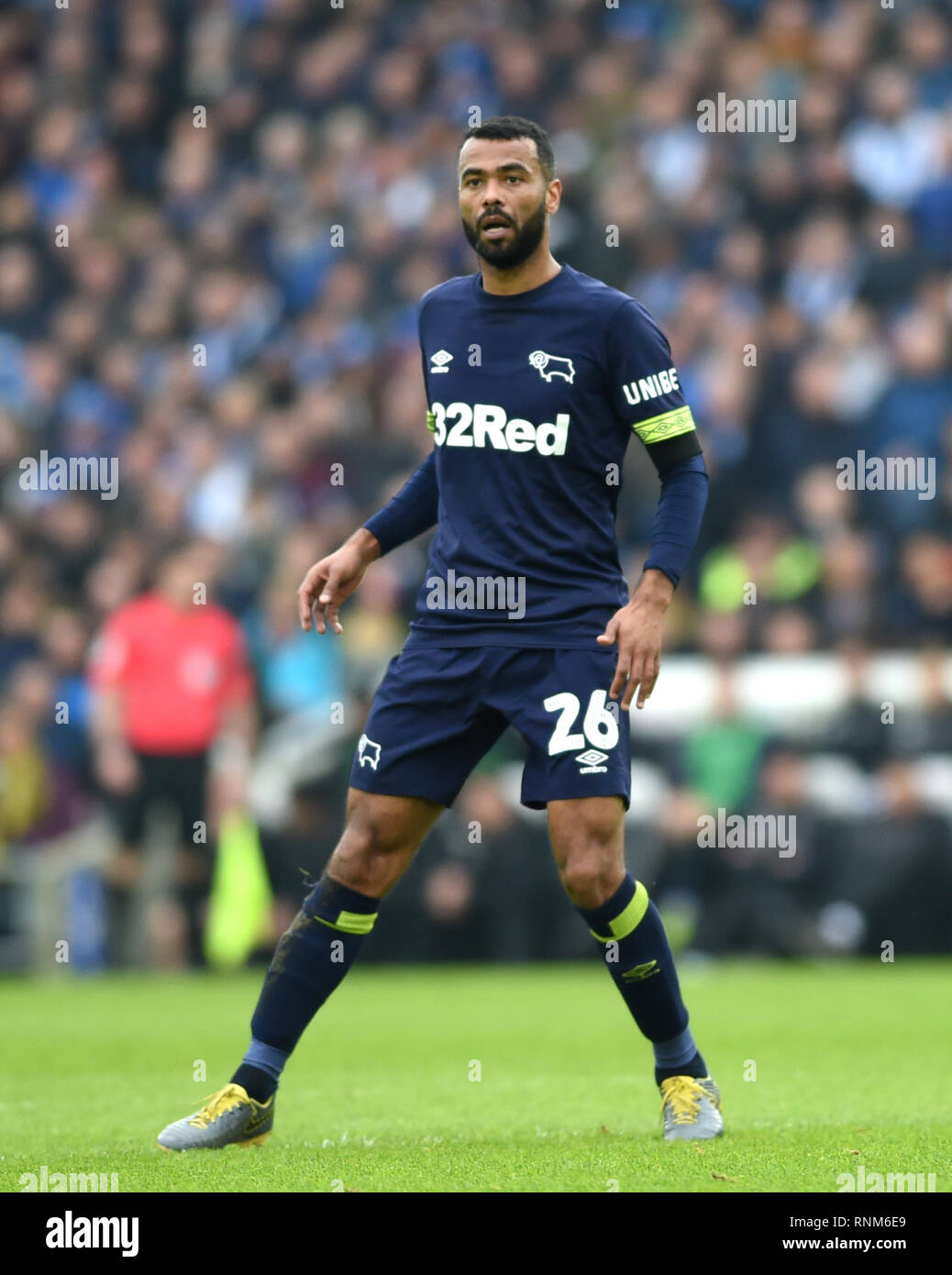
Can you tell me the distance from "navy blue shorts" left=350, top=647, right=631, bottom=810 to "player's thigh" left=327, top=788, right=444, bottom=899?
0.04 m

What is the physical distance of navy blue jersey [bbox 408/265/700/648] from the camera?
17.2ft

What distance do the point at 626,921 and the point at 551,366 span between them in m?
1.34

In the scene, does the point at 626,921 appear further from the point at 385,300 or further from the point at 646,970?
the point at 385,300

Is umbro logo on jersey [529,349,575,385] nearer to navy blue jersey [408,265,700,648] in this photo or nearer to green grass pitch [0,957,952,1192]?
navy blue jersey [408,265,700,648]

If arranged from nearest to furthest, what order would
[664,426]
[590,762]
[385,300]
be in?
[590,762]
[664,426]
[385,300]

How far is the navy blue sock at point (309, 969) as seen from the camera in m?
5.28

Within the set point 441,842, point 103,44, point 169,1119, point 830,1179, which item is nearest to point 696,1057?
point 830,1179

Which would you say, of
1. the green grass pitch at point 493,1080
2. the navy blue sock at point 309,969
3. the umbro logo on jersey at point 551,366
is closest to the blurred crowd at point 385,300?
the green grass pitch at point 493,1080

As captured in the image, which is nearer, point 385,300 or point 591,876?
point 591,876

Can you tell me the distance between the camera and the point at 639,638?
5.01 m

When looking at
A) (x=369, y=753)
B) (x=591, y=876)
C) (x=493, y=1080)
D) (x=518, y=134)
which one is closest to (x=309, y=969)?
(x=369, y=753)

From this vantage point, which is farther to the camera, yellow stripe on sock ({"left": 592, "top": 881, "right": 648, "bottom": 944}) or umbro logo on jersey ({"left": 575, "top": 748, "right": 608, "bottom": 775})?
yellow stripe on sock ({"left": 592, "top": 881, "right": 648, "bottom": 944})

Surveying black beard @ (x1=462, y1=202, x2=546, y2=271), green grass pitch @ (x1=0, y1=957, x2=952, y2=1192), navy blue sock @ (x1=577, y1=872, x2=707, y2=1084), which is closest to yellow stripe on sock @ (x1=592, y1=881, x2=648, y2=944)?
navy blue sock @ (x1=577, y1=872, x2=707, y2=1084)
